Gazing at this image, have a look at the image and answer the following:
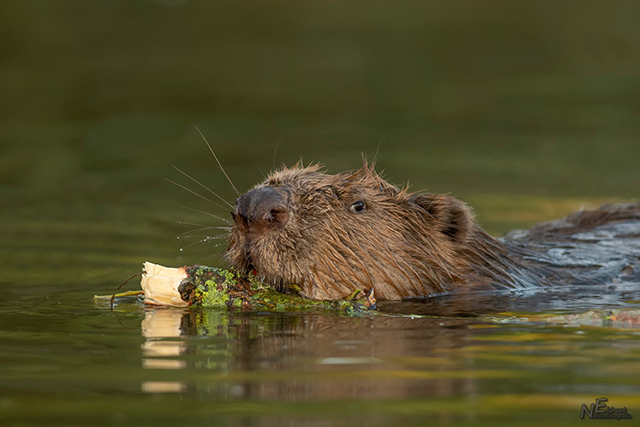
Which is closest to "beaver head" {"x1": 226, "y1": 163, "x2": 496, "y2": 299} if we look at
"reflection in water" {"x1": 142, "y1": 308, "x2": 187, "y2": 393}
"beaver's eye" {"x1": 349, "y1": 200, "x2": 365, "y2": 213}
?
"beaver's eye" {"x1": 349, "y1": 200, "x2": 365, "y2": 213}

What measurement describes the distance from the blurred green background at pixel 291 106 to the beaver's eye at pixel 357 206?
2401mm

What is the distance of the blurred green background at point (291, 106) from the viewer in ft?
32.8

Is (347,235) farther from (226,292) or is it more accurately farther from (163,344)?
(163,344)

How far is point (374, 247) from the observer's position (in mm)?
5250

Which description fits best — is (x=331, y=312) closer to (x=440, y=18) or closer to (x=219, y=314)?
(x=219, y=314)

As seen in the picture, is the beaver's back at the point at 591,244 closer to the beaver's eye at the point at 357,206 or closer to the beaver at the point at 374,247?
the beaver at the point at 374,247

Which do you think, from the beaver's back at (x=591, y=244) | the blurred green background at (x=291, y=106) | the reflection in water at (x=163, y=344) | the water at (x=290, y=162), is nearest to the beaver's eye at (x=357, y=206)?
the water at (x=290, y=162)

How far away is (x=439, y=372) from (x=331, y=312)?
4.66 ft

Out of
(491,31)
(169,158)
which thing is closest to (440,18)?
(491,31)

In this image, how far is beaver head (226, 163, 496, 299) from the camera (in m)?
4.80

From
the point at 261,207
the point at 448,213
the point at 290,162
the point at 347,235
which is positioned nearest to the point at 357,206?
the point at 347,235

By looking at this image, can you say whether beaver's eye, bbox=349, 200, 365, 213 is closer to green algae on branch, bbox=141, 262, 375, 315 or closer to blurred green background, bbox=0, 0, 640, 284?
green algae on branch, bbox=141, 262, 375, 315

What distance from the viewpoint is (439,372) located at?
346cm

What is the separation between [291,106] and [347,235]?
10.7 meters
